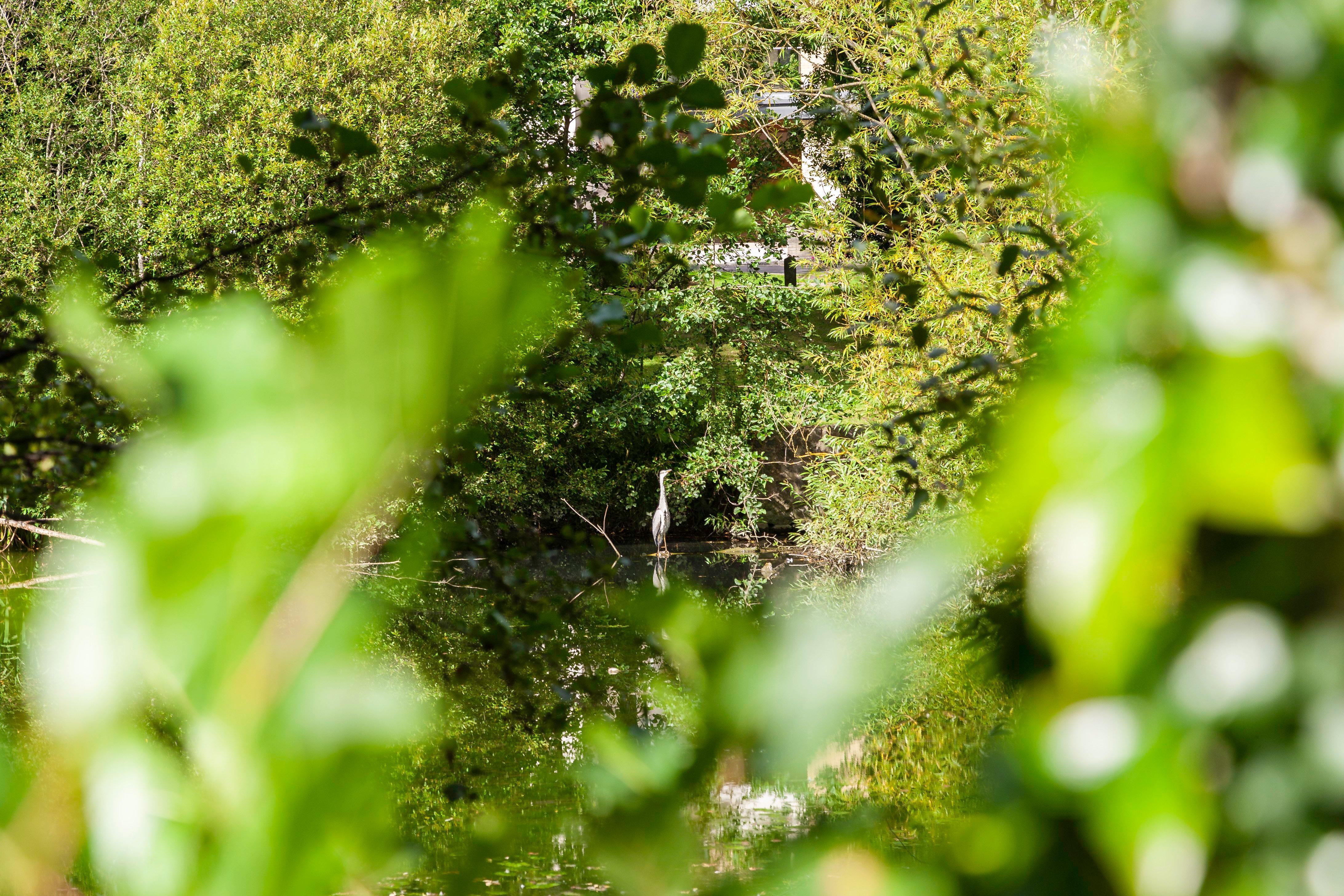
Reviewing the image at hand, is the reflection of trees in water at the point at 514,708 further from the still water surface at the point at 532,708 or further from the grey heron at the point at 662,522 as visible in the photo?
the grey heron at the point at 662,522

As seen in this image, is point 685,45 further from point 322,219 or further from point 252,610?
point 322,219

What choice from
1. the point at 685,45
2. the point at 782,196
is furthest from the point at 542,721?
the point at 685,45

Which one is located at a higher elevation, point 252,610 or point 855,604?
point 252,610

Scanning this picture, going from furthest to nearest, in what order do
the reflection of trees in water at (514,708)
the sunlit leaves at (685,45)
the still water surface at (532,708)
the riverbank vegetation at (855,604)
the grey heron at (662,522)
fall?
the grey heron at (662,522)
the sunlit leaves at (685,45)
the reflection of trees in water at (514,708)
the still water surface at (532,708)
the riverbank vegetation at (855,604)

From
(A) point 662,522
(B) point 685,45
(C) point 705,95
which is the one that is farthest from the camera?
(A) point 662,522

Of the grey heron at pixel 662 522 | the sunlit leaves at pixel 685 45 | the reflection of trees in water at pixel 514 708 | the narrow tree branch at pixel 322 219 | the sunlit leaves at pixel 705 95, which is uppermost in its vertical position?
the sunlit leaves at pixel 685 45

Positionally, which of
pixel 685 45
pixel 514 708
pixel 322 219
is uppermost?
pixel 685 45

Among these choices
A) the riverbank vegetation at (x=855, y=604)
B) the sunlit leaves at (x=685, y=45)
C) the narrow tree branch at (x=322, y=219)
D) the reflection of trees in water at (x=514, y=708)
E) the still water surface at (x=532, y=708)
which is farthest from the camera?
the narrow tree branch at (x=322, y=219)

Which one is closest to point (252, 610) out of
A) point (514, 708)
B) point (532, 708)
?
point (532, 708)

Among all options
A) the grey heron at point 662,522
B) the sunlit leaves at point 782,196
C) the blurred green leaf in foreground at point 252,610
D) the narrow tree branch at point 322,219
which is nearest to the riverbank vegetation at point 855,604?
the blurred green leaf in foreground at point 252,610

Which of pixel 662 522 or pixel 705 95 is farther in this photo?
pixel 662 522

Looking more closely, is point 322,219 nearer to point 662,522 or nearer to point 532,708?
point 532,708

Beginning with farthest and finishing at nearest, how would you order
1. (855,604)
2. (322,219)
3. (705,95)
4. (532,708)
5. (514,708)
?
1. (514,708)
2. (532,708)
3. (322,219)
4. (705,95)
5. (855,604)

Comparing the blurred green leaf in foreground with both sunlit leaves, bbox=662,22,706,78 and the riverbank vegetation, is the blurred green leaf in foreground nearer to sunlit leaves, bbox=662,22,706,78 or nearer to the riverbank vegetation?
the riverbank vegetation
